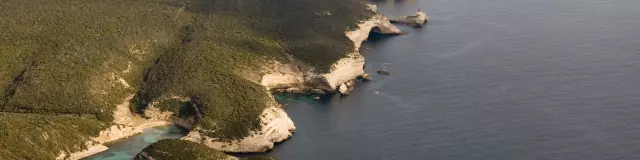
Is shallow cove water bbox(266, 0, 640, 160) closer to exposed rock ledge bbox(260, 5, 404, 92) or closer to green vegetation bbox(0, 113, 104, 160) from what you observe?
exposed rock ledge bbox(260, 5, 404, 92)

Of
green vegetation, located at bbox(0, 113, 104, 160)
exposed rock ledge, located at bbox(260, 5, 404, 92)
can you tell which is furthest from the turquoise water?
exposed rock ledge, located at bbox(260, 5, 404, 92)

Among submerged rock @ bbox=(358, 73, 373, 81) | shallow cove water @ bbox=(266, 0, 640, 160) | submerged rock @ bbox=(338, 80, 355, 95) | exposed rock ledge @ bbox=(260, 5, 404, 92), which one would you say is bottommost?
shallow cove water @ bbox=(266, 0, 640, 160)

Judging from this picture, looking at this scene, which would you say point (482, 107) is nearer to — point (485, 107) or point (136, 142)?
point (485, 107)

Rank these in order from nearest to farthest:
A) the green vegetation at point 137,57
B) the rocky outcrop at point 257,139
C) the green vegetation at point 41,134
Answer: the green vegetation at point 41,134 → the rocky outcrop at point 257,139 → the green vegetation at point 137,57

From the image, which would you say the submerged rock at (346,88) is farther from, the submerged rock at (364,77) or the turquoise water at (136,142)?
the turquoise water at (136,142)

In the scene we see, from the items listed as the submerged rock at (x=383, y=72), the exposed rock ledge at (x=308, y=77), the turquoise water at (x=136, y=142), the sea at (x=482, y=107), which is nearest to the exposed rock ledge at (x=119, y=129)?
the turquoise water at (x=136, y=142)

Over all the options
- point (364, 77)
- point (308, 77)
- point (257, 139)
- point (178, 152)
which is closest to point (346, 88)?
point (308, 77)
